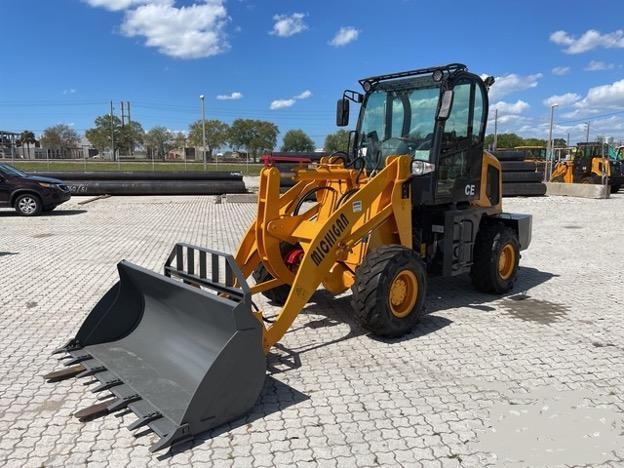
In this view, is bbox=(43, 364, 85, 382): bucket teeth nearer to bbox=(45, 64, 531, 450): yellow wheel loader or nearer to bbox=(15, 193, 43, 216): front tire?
bbox=(45, 64, 531, 450): yellow wheel loader

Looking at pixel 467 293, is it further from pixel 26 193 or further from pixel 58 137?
pixel 58 137

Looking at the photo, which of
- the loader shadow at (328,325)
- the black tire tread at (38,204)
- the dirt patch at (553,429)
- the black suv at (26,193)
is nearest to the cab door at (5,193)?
the black suv at (26,193)

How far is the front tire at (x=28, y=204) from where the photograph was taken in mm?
14938

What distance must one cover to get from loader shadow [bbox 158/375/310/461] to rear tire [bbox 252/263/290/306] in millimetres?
1766

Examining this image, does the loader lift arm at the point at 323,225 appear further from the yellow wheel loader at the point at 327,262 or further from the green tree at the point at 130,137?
the green tree at the point at 130,137

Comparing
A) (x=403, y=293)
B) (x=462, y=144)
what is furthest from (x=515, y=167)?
(x=403, y=293)

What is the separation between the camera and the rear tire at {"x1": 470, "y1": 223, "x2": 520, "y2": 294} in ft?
21.7

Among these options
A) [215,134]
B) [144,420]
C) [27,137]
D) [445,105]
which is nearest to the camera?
[144,420]

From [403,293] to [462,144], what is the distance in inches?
87.4

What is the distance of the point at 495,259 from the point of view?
21.6 ft

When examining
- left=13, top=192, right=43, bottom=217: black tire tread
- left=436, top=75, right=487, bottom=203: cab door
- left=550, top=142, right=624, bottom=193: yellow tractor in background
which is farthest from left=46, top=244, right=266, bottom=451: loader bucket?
left=550, top=142, right=624, bottom=193: yellow tractor in background

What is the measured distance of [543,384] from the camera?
4195 mm

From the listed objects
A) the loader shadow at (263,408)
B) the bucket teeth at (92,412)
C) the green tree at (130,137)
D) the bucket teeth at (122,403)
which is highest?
the green tree at (130,137)

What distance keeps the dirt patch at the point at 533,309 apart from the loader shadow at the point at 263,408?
10.3ft
